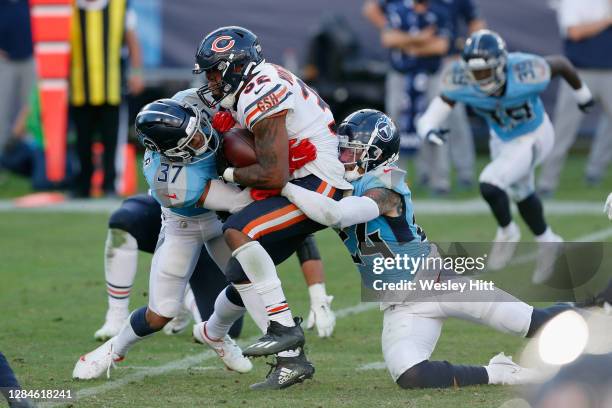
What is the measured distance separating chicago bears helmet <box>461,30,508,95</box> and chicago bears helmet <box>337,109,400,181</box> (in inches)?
103

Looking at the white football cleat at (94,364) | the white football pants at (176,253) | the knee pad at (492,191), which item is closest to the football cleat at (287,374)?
the white football pants at (176,253)

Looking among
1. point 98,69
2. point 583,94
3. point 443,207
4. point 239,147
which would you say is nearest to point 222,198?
point 239,147

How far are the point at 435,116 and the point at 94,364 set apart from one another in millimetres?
3644

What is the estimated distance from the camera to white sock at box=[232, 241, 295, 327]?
16.7 ft

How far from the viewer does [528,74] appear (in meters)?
7.92

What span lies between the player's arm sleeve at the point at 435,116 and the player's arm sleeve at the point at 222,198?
2.93 metres

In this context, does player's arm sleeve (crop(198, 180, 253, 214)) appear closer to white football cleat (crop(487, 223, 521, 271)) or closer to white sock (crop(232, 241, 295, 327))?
white sock (crop(232, 241, 295, 327))

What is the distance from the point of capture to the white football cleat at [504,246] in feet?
25.7

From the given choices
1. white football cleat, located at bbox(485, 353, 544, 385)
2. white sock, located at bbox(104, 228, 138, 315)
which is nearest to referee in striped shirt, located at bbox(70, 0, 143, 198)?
white sock, located at bbox(104, 228, 138, 315)

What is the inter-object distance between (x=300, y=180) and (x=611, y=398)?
275cm

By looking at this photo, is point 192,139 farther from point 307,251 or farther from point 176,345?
point 176,345

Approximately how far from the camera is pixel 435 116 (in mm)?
8242

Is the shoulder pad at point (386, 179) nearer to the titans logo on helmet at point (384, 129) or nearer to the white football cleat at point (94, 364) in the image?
the titans logo on helmet at point (384, 129)

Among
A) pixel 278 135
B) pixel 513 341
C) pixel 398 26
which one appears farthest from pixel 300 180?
pixel 398 26
